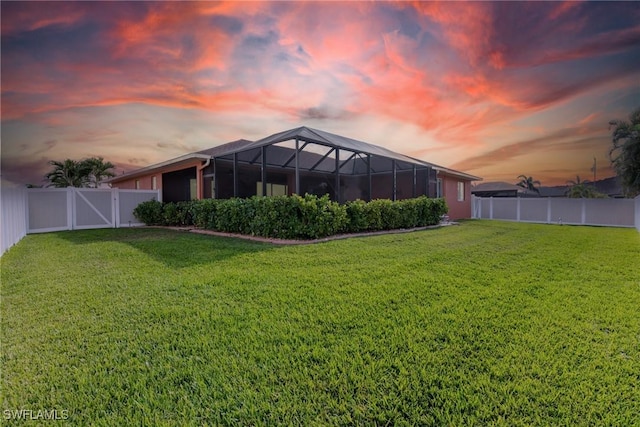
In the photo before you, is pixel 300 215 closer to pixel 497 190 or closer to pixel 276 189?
pixel 276 189

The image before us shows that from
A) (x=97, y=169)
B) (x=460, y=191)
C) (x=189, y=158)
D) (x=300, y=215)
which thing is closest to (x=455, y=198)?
(x=460, y=191)

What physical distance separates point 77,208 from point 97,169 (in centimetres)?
1478

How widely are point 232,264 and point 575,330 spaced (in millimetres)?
4622

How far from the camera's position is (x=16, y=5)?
5359 millimetres

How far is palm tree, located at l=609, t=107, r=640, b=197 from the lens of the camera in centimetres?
1313

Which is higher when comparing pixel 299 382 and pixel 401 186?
pixel 401 186

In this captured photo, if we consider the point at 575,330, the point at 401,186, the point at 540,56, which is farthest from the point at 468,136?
the point at 575,330

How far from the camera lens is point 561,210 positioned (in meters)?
16.8

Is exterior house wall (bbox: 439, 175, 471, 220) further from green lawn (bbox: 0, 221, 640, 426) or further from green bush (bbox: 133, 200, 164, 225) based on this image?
green bush (bbox: 133, 200, 164, 225)

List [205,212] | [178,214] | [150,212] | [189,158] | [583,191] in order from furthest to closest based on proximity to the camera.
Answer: [583,191] → [150,212] → [178,214] → [189,158] → [205,212]

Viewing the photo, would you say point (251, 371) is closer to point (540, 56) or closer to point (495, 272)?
point (495, 272)

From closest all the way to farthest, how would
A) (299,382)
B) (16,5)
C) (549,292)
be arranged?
(299,382) < (549,292) < (16,5)

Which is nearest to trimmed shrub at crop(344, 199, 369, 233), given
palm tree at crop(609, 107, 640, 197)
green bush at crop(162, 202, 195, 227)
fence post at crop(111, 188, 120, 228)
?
green bush at crop(162, 202, 195, 227)

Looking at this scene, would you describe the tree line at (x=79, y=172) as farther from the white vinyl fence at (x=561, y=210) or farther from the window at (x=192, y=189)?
the white vinyl fence at (x=561, y=210)
